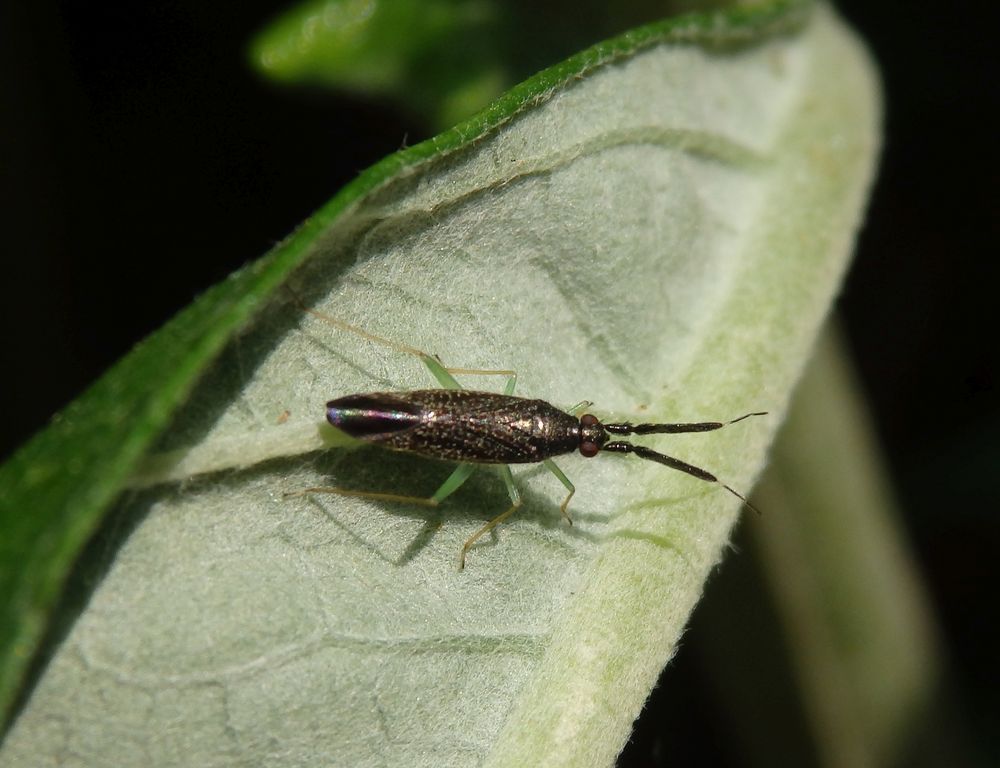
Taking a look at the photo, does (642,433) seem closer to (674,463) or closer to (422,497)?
(674,463)

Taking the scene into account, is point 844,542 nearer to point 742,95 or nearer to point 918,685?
point 918,685

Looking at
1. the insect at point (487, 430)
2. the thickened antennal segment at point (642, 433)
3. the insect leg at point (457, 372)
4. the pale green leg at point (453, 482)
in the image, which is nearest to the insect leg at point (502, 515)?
the insect at point (487, 430)

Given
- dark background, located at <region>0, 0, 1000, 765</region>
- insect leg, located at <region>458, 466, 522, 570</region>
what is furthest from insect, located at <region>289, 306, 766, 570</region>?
dark background, located at <region>0, 0, 1000, 765</region>

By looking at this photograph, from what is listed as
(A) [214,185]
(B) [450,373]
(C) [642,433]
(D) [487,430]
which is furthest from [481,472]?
(A) [214,185]

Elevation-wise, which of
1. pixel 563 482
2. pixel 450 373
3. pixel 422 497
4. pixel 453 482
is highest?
pixel 450 373

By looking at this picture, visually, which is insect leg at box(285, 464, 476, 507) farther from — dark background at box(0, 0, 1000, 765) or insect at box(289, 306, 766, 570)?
dark background at box(0, 0, 1000, 765)

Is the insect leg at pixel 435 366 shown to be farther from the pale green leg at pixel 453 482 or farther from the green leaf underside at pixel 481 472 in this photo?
the pale green leg at pixel 453 482

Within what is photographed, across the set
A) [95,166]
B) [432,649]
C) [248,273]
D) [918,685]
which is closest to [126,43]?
[95,166]
